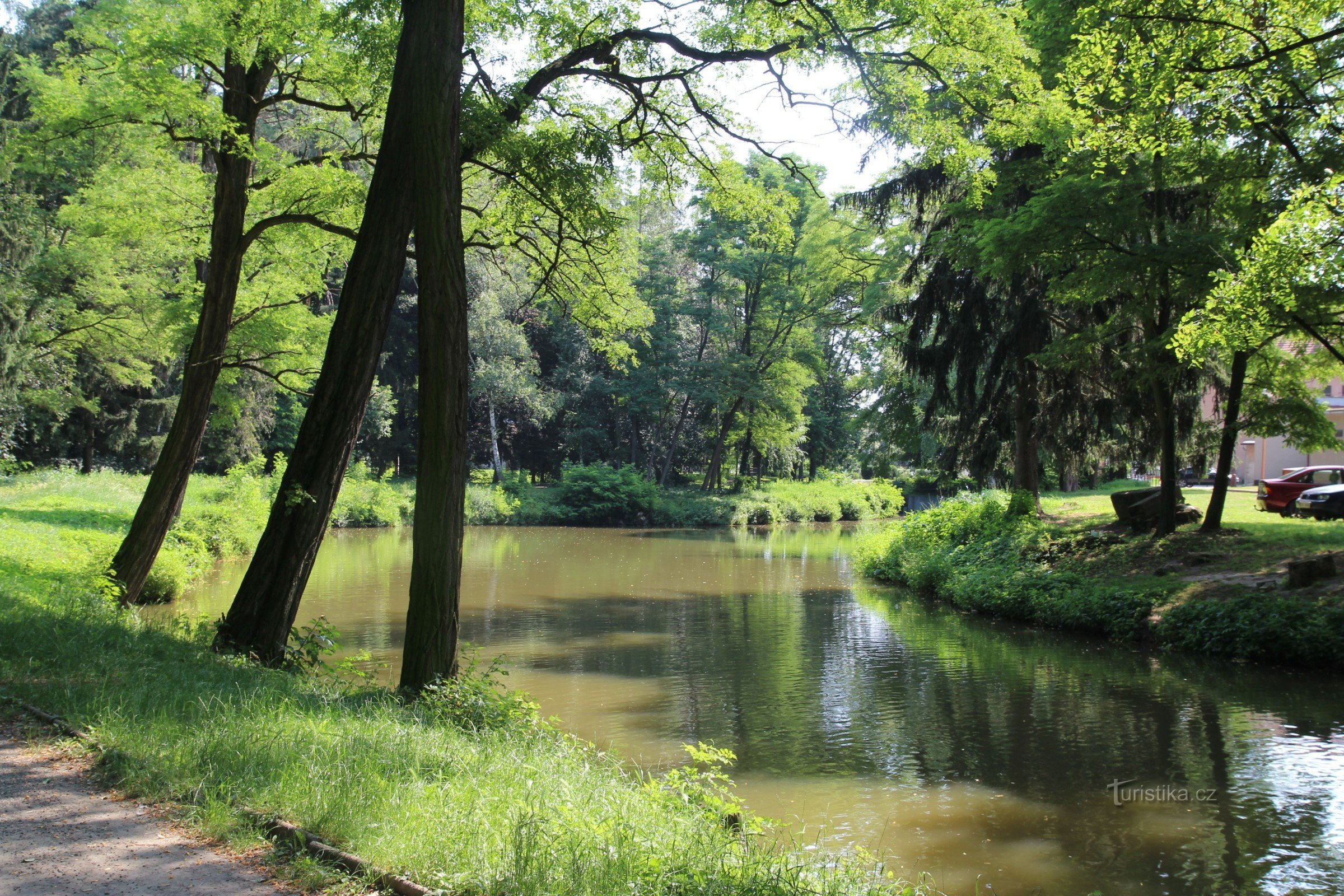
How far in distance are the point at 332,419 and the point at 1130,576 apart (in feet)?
44.1

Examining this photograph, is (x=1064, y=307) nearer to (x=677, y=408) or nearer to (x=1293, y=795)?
(x=1293, y=795)

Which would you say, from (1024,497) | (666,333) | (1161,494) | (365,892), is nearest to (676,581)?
(1024,497)

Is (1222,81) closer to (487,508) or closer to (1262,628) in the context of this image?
(1262,628)

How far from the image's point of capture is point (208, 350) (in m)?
10.8

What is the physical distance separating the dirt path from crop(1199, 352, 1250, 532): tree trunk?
16.4 m

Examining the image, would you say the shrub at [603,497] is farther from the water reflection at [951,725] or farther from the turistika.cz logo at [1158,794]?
the turistika.cz logo at [1158,794]

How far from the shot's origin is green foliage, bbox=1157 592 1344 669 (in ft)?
36.5

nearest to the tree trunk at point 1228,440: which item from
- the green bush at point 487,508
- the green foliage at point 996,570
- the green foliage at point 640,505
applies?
the green foliage at point 996,570

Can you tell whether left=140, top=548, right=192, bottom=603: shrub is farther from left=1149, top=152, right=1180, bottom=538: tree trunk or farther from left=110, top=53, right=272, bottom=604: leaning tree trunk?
left=1149, top=152, right=1180, bottom=538: tree trunk

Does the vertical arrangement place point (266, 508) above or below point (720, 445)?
below

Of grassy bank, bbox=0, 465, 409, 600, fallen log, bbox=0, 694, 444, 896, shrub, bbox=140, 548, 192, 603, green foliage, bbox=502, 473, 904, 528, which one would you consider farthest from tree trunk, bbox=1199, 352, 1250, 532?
green foliage, bbox=502, 473, 904, 528

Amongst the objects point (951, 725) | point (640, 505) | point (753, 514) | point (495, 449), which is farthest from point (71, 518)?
point (753, 514)

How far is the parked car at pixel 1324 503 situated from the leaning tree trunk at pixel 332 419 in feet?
66.0

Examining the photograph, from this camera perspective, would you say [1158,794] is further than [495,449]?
No
